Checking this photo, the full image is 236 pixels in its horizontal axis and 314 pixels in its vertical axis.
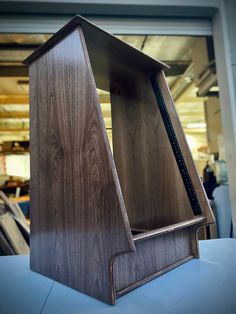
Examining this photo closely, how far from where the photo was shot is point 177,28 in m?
1.67

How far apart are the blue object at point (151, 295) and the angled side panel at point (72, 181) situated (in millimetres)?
36

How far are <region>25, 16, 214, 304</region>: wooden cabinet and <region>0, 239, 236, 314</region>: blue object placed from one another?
3 centimetres

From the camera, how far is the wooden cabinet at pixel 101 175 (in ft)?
2.13

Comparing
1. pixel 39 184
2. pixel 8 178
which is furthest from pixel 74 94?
pixel 8 178

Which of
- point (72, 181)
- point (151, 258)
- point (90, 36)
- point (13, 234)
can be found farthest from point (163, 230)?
point (13, 234)

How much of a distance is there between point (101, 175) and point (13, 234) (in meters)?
2.13

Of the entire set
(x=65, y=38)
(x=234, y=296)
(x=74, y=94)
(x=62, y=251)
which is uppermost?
(x=65, y=38)

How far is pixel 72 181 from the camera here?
733mm

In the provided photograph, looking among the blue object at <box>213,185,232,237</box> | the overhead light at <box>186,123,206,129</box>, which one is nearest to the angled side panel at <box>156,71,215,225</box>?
the blue object at <box>213,185,232,237</box>

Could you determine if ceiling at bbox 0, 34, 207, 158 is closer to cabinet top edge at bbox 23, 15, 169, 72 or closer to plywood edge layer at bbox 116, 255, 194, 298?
cabinet top edge at bbox 23, 15, 169, 72

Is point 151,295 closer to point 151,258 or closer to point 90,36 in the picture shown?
point 151,258

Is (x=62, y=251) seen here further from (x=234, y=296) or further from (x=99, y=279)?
(x=234, y=296)

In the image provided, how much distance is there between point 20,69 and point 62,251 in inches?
160

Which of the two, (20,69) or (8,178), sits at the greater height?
(20,69)
